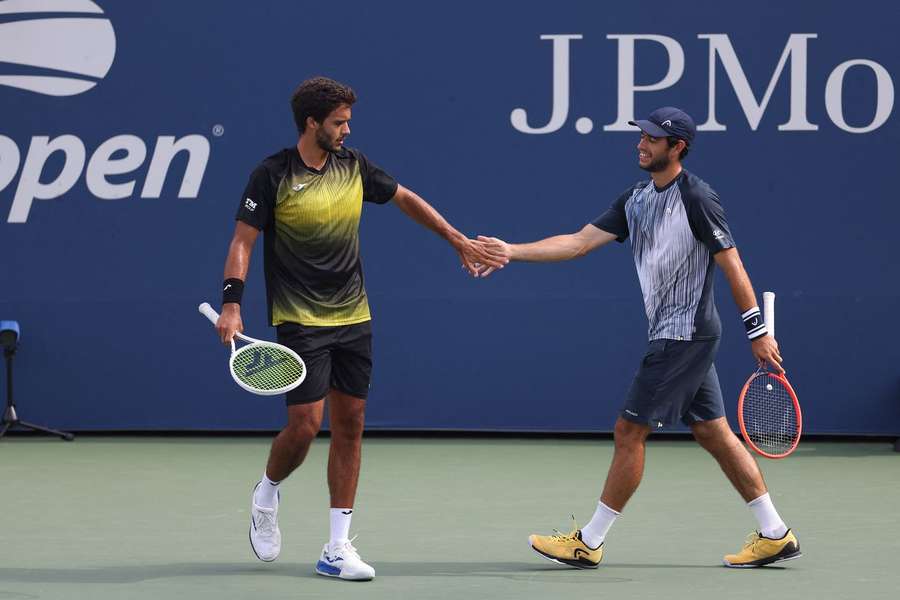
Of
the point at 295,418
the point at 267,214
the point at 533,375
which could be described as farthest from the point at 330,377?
the point at 533,375

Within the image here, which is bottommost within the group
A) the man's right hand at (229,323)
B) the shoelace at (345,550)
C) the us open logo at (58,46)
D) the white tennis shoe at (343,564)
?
the white tennis shoe at (343,564)

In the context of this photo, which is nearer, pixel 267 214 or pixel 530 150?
pixel 267 214

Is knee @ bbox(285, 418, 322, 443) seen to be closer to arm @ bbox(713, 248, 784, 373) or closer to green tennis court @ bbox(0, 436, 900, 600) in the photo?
green tennis court @ bbox(0, 436, 900, 600)

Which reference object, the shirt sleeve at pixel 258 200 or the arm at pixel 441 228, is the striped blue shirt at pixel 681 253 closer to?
the arm at pixel 441 228

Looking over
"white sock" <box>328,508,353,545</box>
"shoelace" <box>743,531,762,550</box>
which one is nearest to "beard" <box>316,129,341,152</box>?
"white sock" <box>328,508,353,545</box>

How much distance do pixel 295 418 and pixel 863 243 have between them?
15.1 feet

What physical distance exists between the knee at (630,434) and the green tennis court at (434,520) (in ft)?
1.46

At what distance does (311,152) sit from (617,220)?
1.15 meters

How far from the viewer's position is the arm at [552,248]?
568 cm

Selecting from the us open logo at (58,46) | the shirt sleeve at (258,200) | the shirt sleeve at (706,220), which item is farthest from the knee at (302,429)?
the us open logo at (58,46)

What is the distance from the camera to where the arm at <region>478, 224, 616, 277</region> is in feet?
18.6

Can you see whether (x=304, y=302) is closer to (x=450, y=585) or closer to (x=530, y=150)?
(x=450, y=585)

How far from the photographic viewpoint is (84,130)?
899 cm

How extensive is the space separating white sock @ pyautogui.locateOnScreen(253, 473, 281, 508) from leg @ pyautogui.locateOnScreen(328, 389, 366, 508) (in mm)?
208
